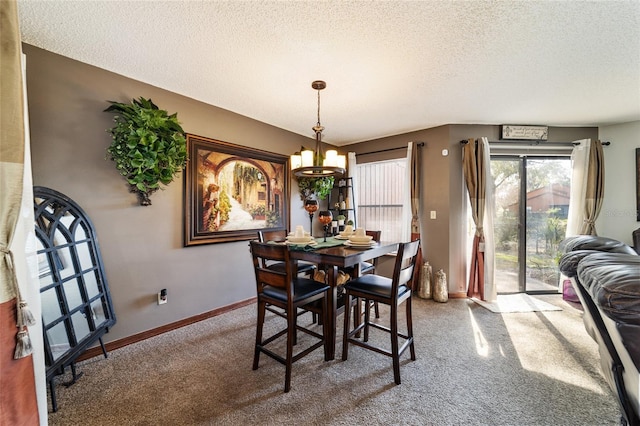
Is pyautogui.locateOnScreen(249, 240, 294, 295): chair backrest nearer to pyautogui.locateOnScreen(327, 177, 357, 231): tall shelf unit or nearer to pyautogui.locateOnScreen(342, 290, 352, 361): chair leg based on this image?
pyautogui.locateOnScreen(342, 290, 352, 361): chair leg

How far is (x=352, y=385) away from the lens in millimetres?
1778

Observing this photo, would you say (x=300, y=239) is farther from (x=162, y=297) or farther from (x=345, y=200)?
(x=345, y=200)

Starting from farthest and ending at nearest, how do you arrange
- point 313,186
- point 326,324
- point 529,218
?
point 313,186 → point 529,218 → point 326,324

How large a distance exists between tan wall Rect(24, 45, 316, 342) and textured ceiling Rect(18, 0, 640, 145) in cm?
17

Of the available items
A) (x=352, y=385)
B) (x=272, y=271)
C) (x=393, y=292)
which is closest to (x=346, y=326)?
(x=352, y=385)

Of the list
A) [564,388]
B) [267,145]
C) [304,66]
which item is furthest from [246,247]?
[564,388]

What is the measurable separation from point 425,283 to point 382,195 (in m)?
1.65

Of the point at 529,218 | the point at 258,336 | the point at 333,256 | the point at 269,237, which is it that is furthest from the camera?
the point at 529,218

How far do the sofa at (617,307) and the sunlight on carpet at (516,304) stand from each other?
197 centimetres

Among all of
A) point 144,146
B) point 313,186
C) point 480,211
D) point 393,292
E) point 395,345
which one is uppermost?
point 144,146

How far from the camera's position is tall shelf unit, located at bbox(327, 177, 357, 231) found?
4543 mm

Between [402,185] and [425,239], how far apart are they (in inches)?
38.4

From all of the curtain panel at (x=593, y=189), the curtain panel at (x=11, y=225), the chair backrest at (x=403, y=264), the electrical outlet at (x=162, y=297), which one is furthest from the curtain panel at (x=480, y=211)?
the curtain panel at (x=11, y=225)

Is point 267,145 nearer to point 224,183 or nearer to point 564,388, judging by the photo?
point 224,183
